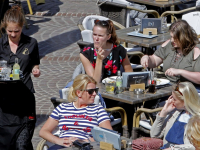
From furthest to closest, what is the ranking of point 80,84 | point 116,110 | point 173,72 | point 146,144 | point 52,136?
point 173,72
point 116,110
point 80,84
point 52,136
point 146,144

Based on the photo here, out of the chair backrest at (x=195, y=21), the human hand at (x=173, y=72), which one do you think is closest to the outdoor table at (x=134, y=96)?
the human hand at (x=173, y=72)

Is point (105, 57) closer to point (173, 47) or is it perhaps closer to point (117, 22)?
point (173, 47)

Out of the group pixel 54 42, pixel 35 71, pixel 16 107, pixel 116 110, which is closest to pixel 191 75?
pixel 116 110

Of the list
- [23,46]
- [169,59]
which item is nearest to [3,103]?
[23,46]

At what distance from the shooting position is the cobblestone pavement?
7566mm

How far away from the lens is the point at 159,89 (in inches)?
215

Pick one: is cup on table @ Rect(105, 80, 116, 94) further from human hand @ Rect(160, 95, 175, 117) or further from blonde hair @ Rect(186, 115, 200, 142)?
blonde hair @ Rect(186, 115, 200, 142)

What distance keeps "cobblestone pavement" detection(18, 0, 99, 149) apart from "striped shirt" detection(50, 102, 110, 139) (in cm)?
134

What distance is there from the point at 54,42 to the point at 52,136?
6.17 m

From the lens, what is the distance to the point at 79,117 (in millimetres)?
4617

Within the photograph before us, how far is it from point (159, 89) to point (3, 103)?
174 centimetres

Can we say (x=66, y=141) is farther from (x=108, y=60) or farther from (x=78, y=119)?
(x=108, y=60)

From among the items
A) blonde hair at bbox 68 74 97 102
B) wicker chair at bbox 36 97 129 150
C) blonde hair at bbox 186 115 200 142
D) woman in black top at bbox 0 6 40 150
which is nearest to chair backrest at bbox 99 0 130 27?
wicker chair at bbox 36 97 129 150

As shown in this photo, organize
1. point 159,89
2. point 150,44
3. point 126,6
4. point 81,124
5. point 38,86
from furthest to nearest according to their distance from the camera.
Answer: point 126,6 → point 38,86 → point 150,44 → point 159,89 → point 81,124
